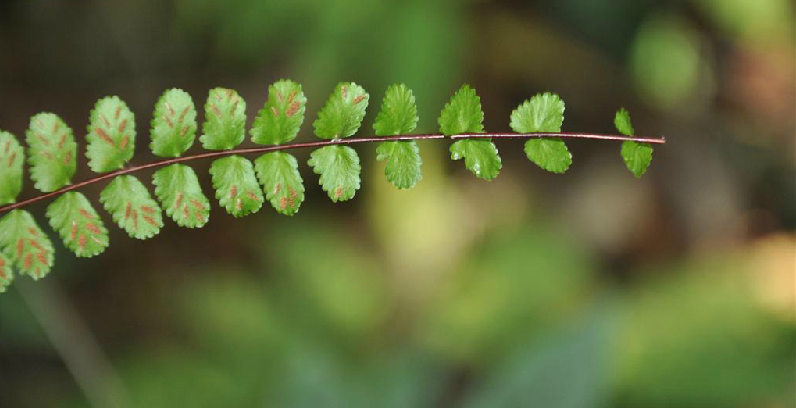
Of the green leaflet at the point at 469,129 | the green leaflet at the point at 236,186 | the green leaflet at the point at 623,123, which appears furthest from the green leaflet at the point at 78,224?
the green leaflet at the point at 623,123

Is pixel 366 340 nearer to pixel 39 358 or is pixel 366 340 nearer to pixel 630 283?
pixel 630 283

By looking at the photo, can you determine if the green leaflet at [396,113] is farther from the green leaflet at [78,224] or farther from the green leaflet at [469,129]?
the green leaflet at [78,224]

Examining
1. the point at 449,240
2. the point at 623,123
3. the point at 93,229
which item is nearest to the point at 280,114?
the point at 93,229

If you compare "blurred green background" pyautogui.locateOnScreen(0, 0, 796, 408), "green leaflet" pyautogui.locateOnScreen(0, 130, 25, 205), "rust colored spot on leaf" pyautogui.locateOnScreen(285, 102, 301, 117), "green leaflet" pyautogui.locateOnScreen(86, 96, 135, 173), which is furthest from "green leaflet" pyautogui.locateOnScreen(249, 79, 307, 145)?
"blurred green background" pyautogui.locateOnScreen(0, 0, 796, 408)

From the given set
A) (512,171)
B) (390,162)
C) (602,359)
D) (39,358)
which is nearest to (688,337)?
(602,359)

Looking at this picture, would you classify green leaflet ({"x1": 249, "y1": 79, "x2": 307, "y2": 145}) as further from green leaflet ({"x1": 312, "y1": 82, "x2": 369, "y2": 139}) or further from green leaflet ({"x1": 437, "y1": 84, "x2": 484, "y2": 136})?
green leaflet ({"x1": 437, "y1": 84, "x2": 484, "y2": 136})

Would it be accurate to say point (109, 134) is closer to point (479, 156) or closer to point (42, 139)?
point (42, 139)
